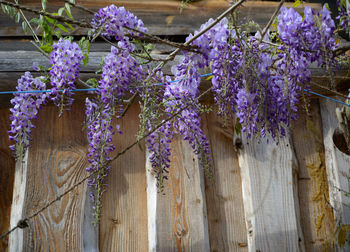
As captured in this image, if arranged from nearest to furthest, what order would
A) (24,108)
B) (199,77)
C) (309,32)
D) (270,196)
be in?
1. (309,32)
2. (199,77)
3. (24,108)
4. (270,196)

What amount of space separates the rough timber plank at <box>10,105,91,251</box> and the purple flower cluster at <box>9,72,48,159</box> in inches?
5.6

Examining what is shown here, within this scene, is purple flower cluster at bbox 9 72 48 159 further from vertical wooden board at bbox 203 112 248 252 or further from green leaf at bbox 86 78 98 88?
vertical wooden board at bbox 203 112 248 252

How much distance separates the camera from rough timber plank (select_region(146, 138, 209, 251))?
7.23 ft

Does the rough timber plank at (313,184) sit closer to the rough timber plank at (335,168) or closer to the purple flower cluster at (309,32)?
the rough timber plank at (335,168)

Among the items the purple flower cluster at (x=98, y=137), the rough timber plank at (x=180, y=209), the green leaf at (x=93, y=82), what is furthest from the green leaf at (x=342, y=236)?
the green leaf at (x=93, y=82)

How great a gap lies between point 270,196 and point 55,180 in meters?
1.00

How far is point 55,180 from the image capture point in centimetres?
226

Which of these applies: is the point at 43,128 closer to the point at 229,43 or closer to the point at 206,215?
the point at 206,215

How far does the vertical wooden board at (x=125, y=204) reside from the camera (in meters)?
2.24

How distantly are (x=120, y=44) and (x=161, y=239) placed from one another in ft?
2.85

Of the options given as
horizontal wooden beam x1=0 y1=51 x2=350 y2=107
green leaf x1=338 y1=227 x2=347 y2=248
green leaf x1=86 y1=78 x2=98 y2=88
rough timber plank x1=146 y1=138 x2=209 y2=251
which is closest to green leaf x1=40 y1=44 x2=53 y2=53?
horizontal wooden beam x1=0 y1=51 x2=350 y2=107

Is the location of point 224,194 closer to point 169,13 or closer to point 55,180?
point 55,180

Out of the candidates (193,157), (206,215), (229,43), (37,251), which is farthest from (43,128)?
(229,43)

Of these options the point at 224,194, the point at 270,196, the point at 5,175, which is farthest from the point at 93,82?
the point at 270,196
